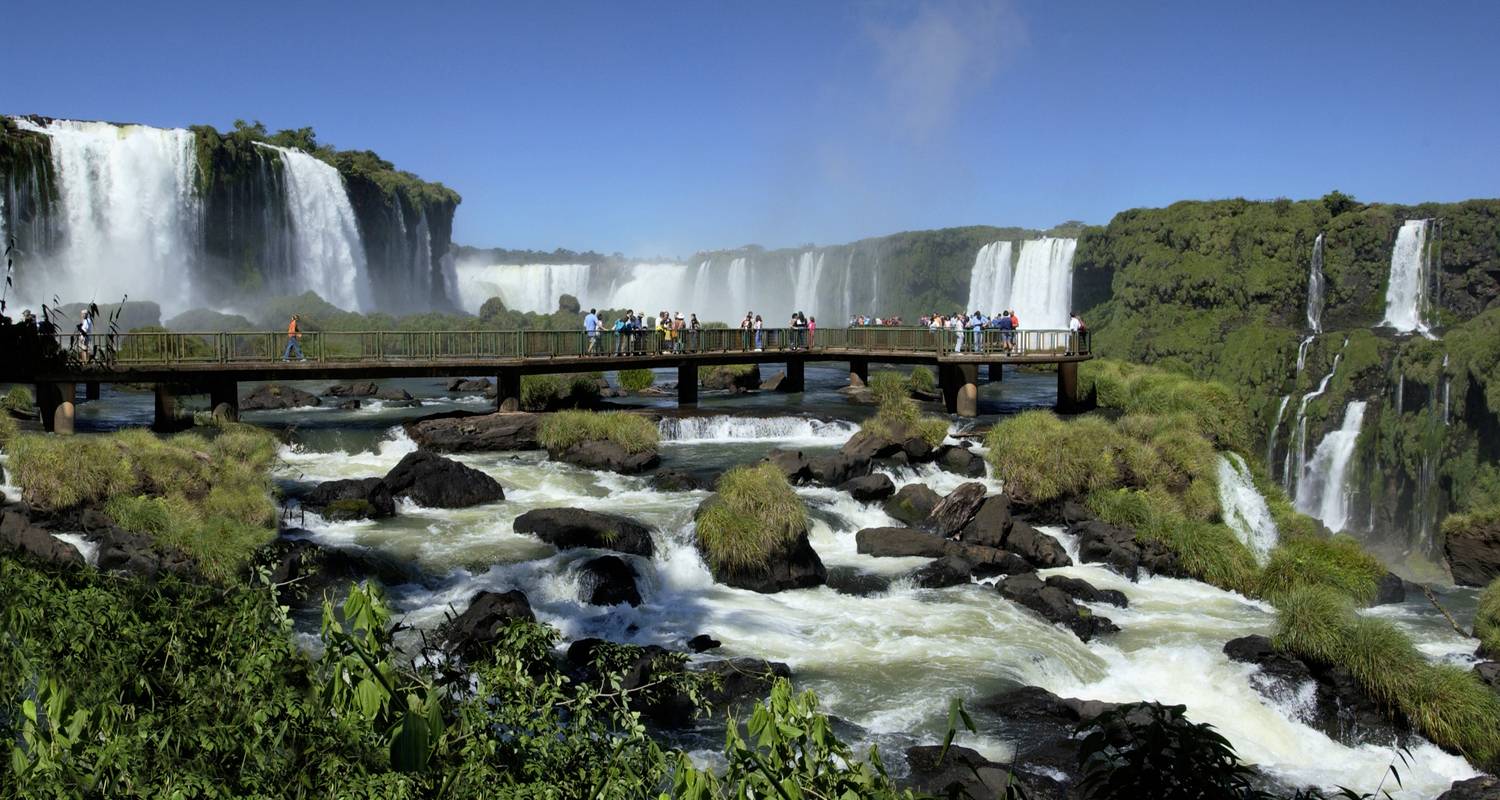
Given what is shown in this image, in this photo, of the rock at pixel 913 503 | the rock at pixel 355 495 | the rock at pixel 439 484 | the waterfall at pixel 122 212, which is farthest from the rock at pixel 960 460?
the waterfall at pixel 122 212

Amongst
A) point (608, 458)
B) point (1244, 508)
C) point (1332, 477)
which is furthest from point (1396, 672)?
point (1332, 477)

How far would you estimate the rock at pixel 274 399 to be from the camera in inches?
1245

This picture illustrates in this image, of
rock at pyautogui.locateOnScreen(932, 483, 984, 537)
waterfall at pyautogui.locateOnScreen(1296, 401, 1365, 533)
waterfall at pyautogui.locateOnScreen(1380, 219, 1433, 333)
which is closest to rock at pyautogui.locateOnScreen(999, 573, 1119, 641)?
rock at pyautogui.locateOnScreen(932, 483, 984, 537)

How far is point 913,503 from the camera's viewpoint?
69.3ft

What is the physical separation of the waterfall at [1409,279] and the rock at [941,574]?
38.8 meters

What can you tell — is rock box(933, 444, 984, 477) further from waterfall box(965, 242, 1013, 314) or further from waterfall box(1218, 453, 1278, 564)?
waterfall box(965, 242, 1013, 314)

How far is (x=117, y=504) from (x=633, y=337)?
53.9 ft

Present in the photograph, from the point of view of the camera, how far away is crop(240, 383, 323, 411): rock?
31.6 metres

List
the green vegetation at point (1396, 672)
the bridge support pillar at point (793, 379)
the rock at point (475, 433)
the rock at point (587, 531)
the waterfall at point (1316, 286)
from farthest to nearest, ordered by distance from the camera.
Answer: the waterfall at point (1316, 286) < the bridge support pillar at point (793, 379) < the rock at point (475, 433) < the rock at point (587, 531) < the green vegetation at point (1396, 672)

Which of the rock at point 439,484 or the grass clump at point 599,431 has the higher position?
the grass clump at point 599,431

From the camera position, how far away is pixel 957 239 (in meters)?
Result: 80.9

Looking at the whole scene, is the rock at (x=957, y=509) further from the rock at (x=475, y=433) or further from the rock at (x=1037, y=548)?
the rock at (x=475, y=433)

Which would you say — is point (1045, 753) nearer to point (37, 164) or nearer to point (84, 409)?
point (84, 409)

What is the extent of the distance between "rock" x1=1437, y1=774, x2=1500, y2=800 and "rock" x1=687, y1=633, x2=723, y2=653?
8.05 m
